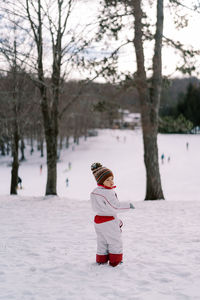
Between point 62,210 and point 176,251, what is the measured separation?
5075 millimetres

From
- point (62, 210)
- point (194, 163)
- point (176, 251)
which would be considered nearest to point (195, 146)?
point (194, 163)

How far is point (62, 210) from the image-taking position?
10.0 metres

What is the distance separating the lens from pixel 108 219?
15.8 ft

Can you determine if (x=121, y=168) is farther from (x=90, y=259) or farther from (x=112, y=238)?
(x=112, y=238)

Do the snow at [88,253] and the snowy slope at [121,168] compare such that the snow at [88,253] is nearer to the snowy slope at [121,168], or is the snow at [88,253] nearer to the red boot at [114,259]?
the red boot at [114,259]

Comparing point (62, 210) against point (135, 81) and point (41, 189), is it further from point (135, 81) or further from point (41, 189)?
point (41, 189)

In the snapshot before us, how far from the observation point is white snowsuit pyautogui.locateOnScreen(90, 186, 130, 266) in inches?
189

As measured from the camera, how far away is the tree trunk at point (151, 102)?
1208 cm

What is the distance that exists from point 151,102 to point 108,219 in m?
8.30

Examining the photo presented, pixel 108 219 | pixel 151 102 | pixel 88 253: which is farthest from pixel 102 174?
pixel 151 102

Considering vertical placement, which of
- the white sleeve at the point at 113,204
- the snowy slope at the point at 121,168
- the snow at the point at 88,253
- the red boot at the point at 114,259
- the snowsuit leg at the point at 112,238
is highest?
the white sleeve at the point at 113,204

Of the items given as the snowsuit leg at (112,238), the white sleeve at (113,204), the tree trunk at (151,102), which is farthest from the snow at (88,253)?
the tree trunk at (151,102)

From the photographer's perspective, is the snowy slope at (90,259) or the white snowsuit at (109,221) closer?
the snowy slope at (90,259)

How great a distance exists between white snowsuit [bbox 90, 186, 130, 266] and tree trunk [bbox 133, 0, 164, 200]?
7.67 meters
